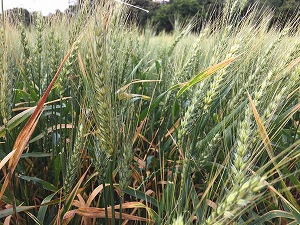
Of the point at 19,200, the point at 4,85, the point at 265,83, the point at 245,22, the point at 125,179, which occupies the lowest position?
the point at 19,200

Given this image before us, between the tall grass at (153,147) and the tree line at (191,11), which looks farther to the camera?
the tree line at (191,11)

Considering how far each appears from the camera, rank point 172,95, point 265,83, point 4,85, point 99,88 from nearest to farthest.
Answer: point 99,88 → point 265,83 → point 4,85 → point 172,95

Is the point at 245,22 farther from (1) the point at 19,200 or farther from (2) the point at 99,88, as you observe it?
(1) the point at 19,200

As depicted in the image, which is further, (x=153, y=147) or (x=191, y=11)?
(x=191, y=11)

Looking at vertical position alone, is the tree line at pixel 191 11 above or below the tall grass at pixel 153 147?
above

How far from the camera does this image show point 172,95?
1405 mm

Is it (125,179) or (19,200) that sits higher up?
(125,179)

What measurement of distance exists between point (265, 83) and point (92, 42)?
49cm

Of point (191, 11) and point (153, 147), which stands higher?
point (191, 11)

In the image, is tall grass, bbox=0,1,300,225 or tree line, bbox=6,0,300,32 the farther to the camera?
tree line, bbox=6,0,300,32

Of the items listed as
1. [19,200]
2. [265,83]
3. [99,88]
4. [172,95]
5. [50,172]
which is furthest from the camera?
[172,95]

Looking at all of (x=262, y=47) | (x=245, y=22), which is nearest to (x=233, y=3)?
(x=245, y=22)

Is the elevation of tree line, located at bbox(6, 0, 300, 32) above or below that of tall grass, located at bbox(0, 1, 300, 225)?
above

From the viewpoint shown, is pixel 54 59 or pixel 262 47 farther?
pixel 262 47
